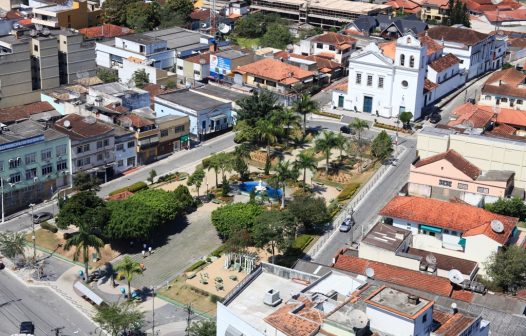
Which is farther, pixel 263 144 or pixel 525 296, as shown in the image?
pixel 263 144

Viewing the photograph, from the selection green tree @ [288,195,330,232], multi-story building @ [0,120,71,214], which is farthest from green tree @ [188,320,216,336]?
multi-story building @ [0,120,71,214]

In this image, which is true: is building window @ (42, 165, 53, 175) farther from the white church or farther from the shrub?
the white church

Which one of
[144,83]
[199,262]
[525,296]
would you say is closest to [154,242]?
[199,262]

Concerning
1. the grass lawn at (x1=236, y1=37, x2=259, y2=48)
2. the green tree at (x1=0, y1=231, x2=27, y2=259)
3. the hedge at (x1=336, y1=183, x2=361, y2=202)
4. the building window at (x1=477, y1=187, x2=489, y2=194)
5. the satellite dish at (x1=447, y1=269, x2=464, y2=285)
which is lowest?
the green tree at (x1=0, y1=231, x2=27, y2=259)

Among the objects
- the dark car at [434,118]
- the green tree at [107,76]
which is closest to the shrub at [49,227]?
the green tree at [107,76]

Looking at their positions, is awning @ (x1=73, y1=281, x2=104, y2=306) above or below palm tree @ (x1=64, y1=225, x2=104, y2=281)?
below

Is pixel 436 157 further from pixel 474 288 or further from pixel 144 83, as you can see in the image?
pixel 144 83
